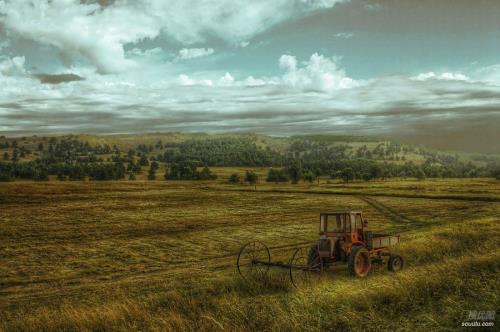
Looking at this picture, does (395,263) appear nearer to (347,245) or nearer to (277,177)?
(347,245)

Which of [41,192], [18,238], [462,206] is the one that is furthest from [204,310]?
[41,192]

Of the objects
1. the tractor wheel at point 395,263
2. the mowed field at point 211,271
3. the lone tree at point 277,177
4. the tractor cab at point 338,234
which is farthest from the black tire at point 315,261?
the lone tree at point 277,177

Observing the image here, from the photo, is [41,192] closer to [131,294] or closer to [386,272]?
[131,294]

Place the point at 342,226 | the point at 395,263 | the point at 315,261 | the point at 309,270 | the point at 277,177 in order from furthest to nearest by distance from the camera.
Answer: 1. the point at 277,177
2. the point at 395,263
3. the point at 342,226
4. the point at 315,261
5. the point at 309,270

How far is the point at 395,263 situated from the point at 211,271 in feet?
42.7

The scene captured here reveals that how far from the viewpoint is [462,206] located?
7806cm

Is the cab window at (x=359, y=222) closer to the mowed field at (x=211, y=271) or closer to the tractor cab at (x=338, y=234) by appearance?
the tractor cab at (x=338, y=234)

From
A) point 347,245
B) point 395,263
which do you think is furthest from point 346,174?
point 347,245

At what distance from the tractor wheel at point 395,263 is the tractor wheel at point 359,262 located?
176 centimetres

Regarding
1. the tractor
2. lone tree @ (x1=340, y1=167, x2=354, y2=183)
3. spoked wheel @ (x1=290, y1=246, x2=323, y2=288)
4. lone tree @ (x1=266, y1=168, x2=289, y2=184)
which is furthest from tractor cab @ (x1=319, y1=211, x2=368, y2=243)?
lone tree @ (x1=340, y1=167, x2=354, y2=183)

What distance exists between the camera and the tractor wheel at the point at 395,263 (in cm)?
2152

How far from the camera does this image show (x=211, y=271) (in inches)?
1163

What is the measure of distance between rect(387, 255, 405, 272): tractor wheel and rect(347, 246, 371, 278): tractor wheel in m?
1.76

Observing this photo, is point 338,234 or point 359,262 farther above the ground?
point 338,234
